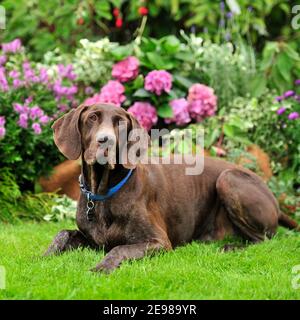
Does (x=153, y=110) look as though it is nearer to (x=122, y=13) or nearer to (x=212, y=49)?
(x=212, y=49)

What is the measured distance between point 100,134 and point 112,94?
3.43 metres

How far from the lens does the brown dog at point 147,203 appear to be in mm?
4883

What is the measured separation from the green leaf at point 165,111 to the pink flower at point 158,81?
19 cm

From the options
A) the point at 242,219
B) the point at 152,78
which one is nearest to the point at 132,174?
the point at 242,219

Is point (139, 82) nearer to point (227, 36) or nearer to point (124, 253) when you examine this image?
point (227, 36)

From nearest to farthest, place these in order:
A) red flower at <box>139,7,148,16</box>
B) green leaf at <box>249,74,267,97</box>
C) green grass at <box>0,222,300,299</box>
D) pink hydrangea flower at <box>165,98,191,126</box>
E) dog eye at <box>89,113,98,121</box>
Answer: green grass at <box>0,222,300,299</box>, dog eye at <box>89,113,98,121</box>, pink hydrangea flower at <box>165,98,191,126</box>, green leaf at <box>249,74,267,97</box>, red flower at <box>139,7,148,16</box>

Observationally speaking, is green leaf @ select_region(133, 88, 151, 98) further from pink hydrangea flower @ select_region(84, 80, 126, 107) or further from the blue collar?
the blue collar

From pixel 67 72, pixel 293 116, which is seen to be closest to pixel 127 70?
pixel 67 72

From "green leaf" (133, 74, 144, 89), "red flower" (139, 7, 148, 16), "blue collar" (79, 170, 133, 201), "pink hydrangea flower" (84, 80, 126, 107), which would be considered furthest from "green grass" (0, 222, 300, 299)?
"red flower" (139, 7, 148, 16)

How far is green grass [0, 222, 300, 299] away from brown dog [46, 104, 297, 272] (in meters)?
0.16

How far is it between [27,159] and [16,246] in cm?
198

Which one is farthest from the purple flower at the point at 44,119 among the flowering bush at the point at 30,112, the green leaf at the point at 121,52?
the green leaf at the point at 121,52

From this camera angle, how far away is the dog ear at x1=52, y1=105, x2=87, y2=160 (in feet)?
16.2

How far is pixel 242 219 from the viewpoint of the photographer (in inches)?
227
